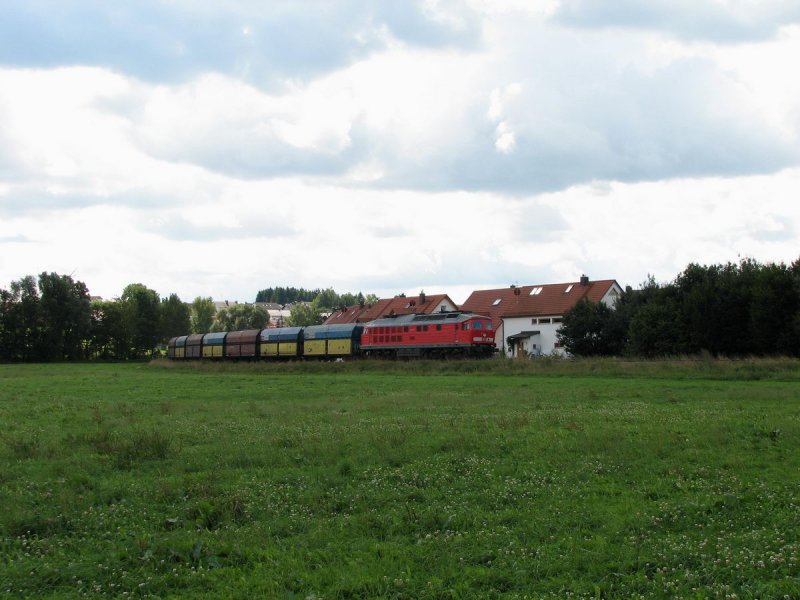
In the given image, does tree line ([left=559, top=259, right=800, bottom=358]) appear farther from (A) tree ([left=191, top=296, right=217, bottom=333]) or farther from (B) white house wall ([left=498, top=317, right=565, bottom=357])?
(A) tree ([left=191, top=296, right=217, bottom=333])

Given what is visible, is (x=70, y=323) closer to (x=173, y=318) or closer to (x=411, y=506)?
(x=173, y=318)

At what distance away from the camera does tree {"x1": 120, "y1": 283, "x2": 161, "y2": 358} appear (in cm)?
11619

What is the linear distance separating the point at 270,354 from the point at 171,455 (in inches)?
2308

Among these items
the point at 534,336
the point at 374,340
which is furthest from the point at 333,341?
the point at 534,336

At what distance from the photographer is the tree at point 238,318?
153500 mm

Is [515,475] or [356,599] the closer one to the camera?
[356,599]

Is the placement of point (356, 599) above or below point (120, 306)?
below

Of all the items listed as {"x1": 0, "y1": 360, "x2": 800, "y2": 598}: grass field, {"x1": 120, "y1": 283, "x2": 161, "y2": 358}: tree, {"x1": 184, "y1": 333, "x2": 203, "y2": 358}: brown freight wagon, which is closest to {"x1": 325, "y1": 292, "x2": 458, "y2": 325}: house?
{"x1": 184, "y1": 333, "x2": 203, "y2": 358}: brown freight wagon

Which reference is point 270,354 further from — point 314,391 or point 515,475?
point 515,475

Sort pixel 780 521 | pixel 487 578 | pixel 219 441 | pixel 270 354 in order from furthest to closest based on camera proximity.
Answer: pixel 270 354
pixel 219 441
pixel 780 521
pixel 487 578

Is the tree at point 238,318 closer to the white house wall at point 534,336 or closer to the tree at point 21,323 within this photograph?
the tree at point 21,323

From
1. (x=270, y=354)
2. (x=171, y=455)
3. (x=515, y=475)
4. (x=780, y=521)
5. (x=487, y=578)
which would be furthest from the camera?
(x=270, y=354)

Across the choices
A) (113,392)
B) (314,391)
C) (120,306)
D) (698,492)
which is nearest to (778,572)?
(698,492)

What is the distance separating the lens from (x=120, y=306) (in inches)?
4665
